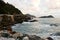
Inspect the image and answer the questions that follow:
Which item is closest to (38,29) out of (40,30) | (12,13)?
(40,30)

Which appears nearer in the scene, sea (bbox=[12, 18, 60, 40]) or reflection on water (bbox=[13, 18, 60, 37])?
sea (bbox=[12, 18, 60, 40])

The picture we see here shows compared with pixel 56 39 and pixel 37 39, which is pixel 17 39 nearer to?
pixel 37 39

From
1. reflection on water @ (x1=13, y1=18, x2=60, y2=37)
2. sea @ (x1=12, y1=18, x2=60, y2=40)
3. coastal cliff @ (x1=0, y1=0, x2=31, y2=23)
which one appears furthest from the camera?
coastal cliff @ (x1=0, y1=0, x2=31, y2=23)

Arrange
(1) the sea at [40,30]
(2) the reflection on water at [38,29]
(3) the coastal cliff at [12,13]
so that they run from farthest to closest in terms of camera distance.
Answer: (3) the coastal cliff at [12,13]
(2) the reflection on water at [38,29]
(1) the sea at [40,30]

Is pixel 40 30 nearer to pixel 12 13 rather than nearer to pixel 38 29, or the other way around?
pixel 38 29

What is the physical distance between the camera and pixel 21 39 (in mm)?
22828

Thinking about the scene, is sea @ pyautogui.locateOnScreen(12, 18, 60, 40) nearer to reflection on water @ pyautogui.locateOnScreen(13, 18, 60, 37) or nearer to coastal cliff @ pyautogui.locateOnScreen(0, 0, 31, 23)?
reflection on water @ pyautogui.locateOnScreen(13, 18, 60, 37)

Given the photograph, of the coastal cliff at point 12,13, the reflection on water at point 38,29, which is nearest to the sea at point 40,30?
the reflection on water at point 38,29

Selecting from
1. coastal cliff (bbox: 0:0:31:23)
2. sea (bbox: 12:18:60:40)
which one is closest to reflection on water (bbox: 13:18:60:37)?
sea (bbox: 12:18:60:40)

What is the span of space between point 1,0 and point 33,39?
2927 inches

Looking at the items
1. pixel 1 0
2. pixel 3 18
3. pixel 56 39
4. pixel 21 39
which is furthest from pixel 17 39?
pixel 1 0

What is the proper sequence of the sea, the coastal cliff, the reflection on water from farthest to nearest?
1. the coastal cliff
2. the reflection on water
3. the sea

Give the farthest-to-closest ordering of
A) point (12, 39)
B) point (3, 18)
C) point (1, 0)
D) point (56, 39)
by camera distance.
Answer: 1. point (1, 0)
2. point (3, 18)
3. point (56, 39)
4. point (12, 39)

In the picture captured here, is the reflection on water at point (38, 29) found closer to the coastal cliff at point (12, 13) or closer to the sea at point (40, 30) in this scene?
the sea at point (40, 30)
